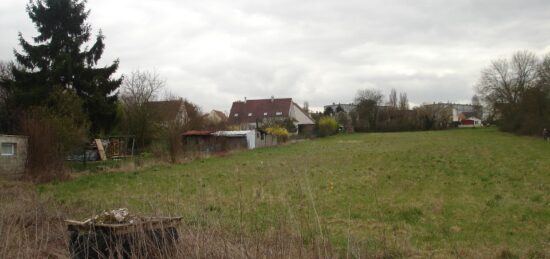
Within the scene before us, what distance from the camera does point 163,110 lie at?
40500mm

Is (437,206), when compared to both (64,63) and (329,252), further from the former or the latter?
(64,63)

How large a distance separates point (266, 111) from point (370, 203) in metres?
72.7

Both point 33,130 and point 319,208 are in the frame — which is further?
point 33,130

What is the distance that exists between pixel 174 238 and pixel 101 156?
103ft

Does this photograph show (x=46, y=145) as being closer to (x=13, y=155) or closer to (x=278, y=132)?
(x=13, y=155)

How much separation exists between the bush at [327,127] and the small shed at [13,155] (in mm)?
56454

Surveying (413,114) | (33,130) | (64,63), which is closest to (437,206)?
(33,130)

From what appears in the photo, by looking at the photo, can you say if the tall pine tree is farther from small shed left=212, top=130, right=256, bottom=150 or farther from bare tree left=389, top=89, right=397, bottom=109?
bare tree left=389, top=89, right=397, bottom=109

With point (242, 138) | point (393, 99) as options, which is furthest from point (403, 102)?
point (242, 138)

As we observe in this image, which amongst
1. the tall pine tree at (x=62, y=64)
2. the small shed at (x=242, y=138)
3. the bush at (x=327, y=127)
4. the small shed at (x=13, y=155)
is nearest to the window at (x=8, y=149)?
the small shed at (x=13, y=155)

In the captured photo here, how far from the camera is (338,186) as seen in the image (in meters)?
15.4

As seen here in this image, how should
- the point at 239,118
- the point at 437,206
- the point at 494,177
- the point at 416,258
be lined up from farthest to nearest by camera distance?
1. the point at 239,118
2. the point at 494,177
3. the point at 437,206
4. the point at 416,258

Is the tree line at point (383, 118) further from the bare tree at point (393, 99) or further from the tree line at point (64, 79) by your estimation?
the tree line at point (64, 79)

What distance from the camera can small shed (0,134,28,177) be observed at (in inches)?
788
